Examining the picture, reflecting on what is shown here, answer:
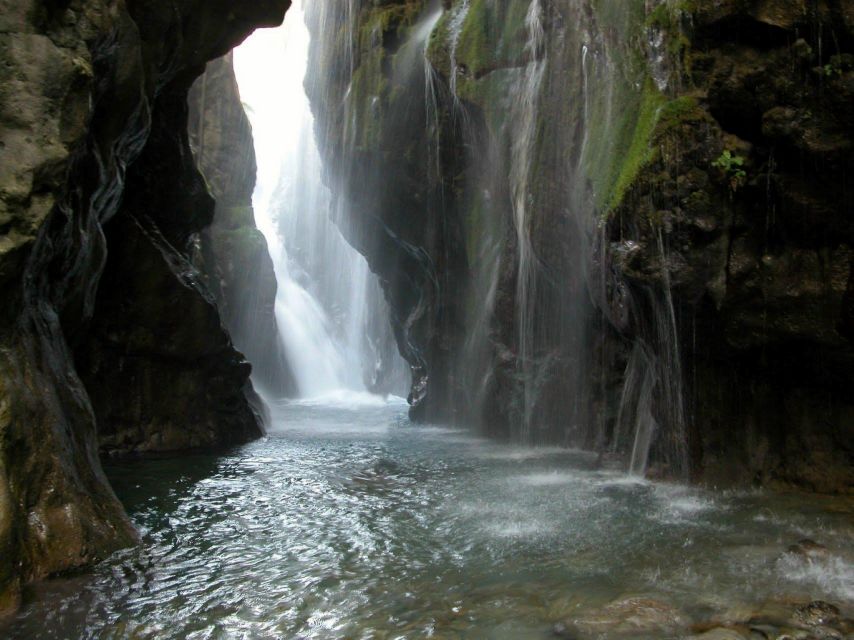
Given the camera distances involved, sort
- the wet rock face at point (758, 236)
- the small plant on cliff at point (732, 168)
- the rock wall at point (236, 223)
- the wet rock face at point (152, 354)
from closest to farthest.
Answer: the wet rock face at point (758, 236) → the small plant on cliff at point (732, 168) → the wet rock face at point (152, 354) → the rock wall at point (236, 223)

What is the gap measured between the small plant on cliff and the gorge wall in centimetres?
3

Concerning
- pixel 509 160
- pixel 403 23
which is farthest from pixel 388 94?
pixel 509 160

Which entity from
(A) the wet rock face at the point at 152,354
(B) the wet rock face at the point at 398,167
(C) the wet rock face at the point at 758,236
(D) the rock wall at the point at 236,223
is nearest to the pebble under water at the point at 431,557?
(C) the wet rock face at the point at 758,236

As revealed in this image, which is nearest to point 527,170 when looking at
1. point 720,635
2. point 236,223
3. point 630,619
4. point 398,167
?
point 398,167

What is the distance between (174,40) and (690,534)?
37.9 feet

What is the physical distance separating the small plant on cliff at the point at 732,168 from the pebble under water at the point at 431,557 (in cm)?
439

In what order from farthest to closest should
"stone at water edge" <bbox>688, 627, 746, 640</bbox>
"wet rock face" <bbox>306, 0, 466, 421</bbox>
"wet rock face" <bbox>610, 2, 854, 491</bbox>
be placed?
"wet rock face" <bbox>306, 0, 466, 421</bbox> < "wet rock face" <bbox>610, 2, 854, 491</bbox> < "stone at water edge" <bbox>688, 627, 746, 640</bbox>

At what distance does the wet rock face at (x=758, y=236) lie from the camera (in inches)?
352

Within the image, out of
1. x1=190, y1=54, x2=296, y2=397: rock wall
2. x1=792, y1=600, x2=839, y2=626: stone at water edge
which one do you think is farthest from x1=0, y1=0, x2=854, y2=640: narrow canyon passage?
x1=190, y1=54, x2=296, y2=397: rock wall

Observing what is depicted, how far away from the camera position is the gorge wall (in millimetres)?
9141

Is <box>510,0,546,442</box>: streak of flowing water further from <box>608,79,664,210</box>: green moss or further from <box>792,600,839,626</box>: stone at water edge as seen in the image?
<box>792,600,839,626</box>: stone at water edge

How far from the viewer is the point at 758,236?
9617 millimetres

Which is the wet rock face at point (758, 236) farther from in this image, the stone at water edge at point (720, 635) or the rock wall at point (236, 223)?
the rock wall at point (236, 223)

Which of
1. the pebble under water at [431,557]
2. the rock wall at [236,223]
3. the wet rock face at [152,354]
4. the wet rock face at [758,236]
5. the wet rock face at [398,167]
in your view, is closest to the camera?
the pebble under water at [431,557]
